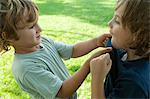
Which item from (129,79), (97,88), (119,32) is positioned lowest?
(97,88)

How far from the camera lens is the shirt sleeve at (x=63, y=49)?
2174mm

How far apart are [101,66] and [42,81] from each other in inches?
14.0

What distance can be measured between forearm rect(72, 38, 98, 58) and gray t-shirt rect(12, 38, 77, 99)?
0.17 m

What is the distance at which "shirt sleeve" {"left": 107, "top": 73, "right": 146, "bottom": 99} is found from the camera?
5.30ft

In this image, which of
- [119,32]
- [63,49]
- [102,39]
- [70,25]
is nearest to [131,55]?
[119,32]

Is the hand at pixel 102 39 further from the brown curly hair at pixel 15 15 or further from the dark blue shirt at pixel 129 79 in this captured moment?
the brown curly hair at pixel 15 15

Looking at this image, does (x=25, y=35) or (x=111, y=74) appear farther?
(x=25, y=35)

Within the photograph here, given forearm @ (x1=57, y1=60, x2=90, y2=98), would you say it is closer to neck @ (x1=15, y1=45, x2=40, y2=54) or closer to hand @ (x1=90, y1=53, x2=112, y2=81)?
hand @ (x1=90, y1=53, x2=112, y2=81)

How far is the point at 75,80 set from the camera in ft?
6.15

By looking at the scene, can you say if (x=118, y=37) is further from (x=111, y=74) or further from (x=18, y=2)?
(x=18, y=2)

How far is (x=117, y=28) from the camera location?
1732 mm

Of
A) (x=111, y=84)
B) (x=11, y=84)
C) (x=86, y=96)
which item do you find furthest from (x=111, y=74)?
(x=11, y=84)

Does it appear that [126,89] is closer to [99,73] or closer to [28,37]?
[99,73]

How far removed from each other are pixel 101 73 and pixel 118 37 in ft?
0.60
